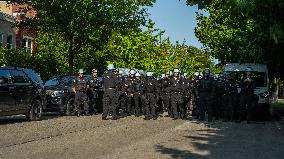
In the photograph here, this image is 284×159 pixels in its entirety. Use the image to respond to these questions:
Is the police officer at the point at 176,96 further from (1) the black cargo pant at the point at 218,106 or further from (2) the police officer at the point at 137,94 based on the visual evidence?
(2) the police officer at the point at 137,94

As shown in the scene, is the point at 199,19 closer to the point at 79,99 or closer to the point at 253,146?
the point at 79,99

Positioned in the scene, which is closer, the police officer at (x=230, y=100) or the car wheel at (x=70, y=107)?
the police officer at (x=230, y=100)

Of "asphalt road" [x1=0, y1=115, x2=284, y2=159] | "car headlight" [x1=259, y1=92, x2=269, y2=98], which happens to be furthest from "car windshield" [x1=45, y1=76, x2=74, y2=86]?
"car headlight" [x1=259, y1=92, x2=269, y2=98]

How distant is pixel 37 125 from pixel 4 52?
17.8 metres

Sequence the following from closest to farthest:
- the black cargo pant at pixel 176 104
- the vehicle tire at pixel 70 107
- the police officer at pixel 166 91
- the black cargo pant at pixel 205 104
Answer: the black cargo pant at pixel 205 104 → the black cargo pant at pixel 176 104 → the police officer at pixel 166 91 → the vehicle tire at pixel 70 107

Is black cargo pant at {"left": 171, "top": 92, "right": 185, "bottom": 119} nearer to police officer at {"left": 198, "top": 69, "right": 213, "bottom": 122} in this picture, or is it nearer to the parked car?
police officer at {"left": 198, "top": 69, "right": 213, "bottom": 122}

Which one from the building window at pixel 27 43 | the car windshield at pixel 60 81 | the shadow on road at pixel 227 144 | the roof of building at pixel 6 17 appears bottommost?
the shadow on road at pixel 227 144

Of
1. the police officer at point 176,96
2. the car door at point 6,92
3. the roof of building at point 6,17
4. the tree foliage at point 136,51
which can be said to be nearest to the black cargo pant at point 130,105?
the police officer at point 176,96

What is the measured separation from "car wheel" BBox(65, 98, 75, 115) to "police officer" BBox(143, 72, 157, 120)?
3.10m

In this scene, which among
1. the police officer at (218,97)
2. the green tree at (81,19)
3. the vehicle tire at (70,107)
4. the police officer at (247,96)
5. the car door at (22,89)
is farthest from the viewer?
the green tree at (81,19)

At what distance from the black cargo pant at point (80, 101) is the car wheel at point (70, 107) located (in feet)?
1.44

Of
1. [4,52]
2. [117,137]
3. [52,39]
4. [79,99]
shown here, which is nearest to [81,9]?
[4,52]

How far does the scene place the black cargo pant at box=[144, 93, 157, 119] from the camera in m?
20.4

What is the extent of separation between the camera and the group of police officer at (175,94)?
19.5 meters
